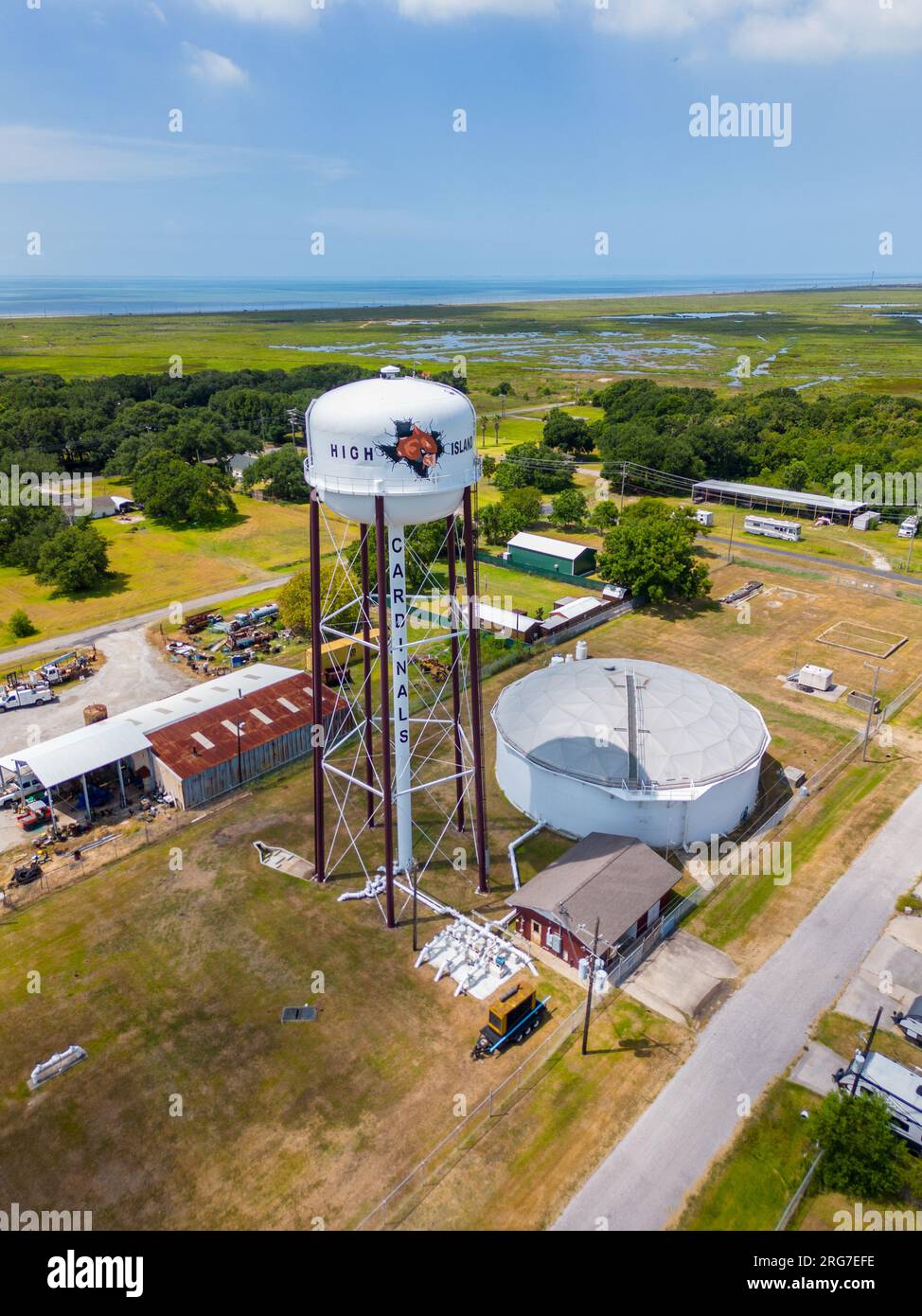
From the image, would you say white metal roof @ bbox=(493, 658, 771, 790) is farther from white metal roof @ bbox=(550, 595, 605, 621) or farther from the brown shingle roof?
white metal roof @ bbox=(550, 595, 605, 621)

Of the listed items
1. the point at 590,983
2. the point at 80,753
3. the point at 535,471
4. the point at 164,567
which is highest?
the point at 535,471

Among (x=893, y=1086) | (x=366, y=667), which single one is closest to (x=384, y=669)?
(x=366, y=667)

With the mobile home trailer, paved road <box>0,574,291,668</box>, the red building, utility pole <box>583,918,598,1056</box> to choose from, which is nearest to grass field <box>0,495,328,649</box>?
paved road <box>0,574,291,668</box>

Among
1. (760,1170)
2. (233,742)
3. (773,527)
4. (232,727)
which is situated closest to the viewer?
(760,1170)

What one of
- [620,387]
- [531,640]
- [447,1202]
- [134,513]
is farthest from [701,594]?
[620,387]

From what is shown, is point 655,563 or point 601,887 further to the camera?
point 655,563

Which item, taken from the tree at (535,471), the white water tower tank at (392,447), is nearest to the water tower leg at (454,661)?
the white water tower tank at (392,447)

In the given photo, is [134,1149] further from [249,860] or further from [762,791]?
[762,791]

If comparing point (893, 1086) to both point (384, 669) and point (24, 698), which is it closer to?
point (384, 669)
